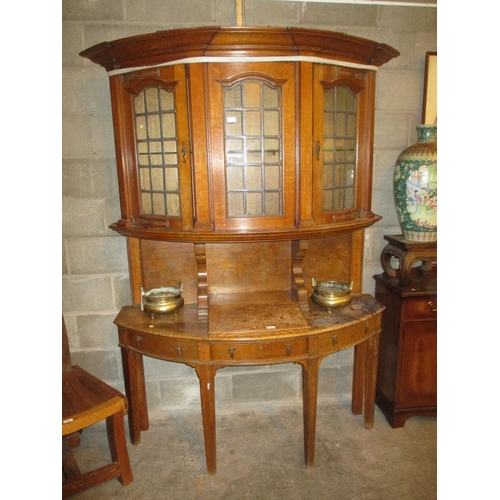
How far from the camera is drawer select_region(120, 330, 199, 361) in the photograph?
173cm

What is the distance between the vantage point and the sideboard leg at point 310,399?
178 cm

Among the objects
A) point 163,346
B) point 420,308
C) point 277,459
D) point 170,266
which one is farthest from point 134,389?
point 420,308

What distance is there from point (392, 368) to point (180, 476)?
1.18 meters

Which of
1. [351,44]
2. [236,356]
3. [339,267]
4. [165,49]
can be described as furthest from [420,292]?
[165,49]

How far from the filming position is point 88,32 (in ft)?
6.11

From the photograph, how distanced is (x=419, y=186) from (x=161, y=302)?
4.41 ft

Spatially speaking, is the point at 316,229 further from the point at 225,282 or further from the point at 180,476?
the point at 180,476

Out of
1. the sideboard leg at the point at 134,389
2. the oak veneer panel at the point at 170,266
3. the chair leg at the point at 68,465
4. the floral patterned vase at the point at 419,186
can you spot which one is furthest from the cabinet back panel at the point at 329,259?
the chair leg at the point at 68,465

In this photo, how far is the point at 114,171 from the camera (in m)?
2.00

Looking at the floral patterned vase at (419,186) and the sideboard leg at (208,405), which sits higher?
the floral patterned vase at (419,186)

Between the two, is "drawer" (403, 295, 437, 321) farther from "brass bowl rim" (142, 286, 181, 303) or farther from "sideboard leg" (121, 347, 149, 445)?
"sideboard leg" (121, 347, 149, 445)

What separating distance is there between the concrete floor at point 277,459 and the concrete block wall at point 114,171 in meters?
0.16

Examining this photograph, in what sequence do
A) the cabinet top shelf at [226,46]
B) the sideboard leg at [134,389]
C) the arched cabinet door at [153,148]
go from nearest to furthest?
the cabinet top shelf at [226,46] → the arched cabinet door at [153,148] → the sideboard leg at [134,389]

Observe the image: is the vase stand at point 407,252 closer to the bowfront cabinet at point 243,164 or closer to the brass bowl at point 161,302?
the bowfront cabinet at point 243,164
